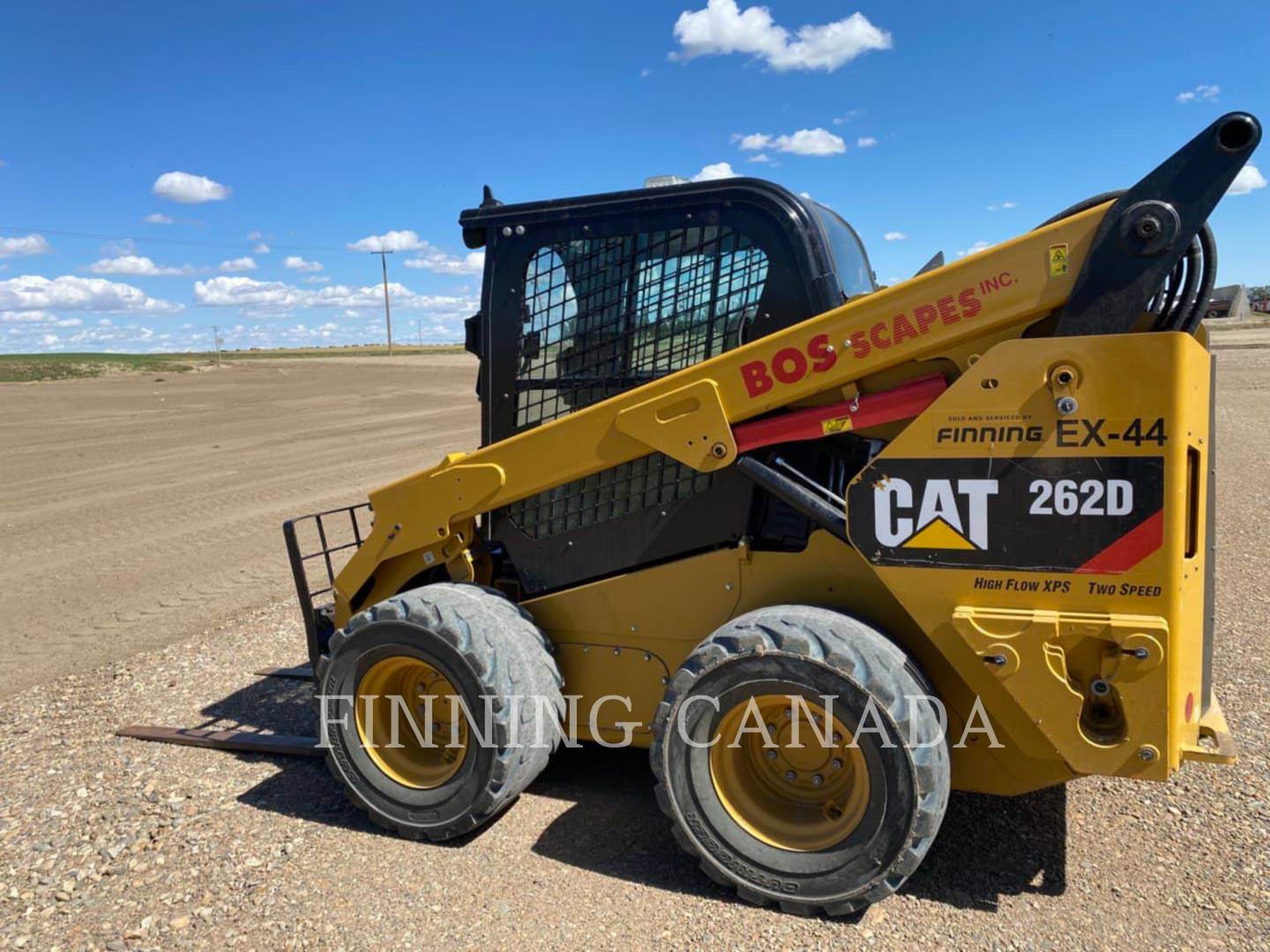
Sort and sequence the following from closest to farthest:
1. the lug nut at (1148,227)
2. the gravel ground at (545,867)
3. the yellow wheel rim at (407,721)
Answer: the lug nut at (1148,227) → the gravel ground at (545,867) → the yellow wheel rim at (407,721)

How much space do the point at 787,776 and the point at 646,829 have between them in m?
0.73

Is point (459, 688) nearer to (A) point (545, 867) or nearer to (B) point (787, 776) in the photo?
(A) point (545, 867)

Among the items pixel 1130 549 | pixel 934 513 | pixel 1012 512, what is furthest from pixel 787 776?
pixel 1130 549

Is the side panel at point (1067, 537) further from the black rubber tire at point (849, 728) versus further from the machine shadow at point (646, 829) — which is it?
the machine shadow at point (646, 829)

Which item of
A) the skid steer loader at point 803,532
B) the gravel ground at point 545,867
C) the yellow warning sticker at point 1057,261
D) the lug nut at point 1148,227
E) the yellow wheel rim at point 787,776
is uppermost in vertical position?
the lug nut at point 1148,227

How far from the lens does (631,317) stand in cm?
396

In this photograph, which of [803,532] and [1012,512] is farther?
[803,532]

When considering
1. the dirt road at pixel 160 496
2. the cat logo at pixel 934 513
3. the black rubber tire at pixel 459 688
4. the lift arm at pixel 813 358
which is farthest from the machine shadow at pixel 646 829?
the dirt road at pixel 160 496

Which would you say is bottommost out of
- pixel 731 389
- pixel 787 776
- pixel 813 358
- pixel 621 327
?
pixel 787 776

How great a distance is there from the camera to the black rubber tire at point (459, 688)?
3.69 metres

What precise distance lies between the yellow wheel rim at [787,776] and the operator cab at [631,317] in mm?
736

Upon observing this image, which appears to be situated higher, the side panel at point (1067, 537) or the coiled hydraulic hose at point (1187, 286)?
the coiled hydraulic hose at point (1187, 286)

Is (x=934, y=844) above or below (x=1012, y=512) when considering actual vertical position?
below

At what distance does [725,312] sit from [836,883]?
217cm
